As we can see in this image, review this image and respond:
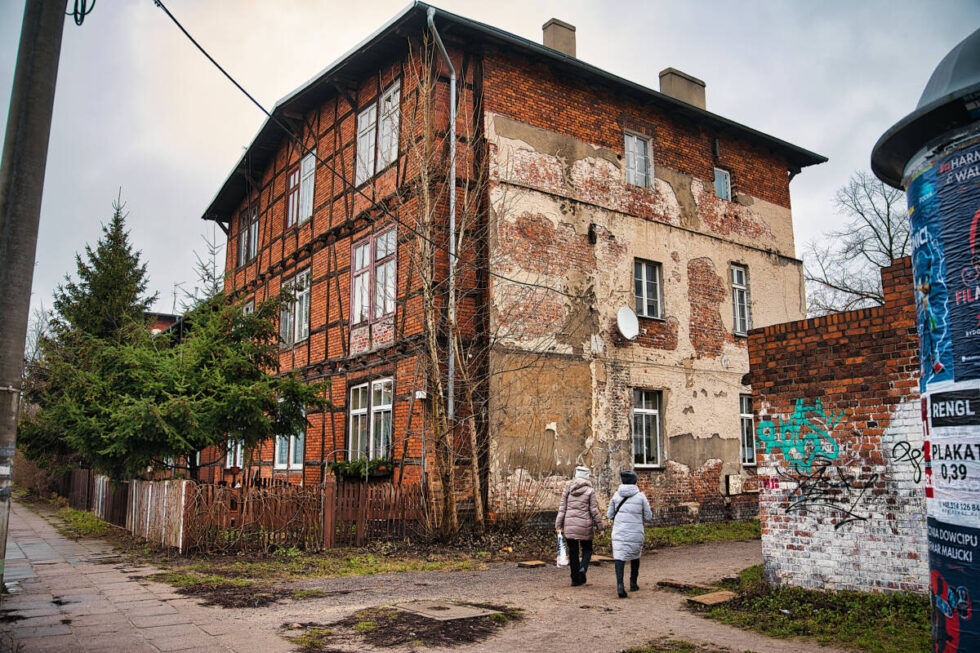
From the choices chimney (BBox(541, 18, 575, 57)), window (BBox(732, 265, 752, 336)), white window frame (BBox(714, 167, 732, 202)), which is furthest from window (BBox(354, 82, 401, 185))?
window (BBox(732, 265, 752, 336))

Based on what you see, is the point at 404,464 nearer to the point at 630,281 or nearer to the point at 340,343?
the point at 340,343

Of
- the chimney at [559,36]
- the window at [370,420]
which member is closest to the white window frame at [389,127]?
the chimney at [559,36]

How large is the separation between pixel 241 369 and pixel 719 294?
11047mm

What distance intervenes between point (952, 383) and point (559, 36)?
48.0 ft

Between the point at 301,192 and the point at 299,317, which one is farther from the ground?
the point at 301,192

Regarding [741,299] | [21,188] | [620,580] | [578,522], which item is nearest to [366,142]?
[741,299]

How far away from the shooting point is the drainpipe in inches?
519

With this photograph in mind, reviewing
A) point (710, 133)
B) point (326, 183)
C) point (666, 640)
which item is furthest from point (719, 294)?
point (666, 640)

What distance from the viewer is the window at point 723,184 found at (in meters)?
18.8

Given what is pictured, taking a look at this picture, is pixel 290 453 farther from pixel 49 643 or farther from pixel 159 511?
pixel 49 643

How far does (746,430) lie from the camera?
17656mm

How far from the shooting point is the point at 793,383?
8133 millimetres

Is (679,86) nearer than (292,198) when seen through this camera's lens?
Yes

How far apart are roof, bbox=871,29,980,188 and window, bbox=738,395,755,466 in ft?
44.5
